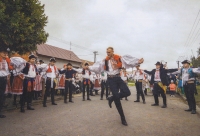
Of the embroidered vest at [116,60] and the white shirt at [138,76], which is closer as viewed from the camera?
the embroidered vest at [116,60]

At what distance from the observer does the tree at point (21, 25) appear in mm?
8719

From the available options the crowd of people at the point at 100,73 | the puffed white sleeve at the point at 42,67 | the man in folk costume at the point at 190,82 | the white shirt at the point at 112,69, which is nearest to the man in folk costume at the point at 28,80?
the crowd of people at the point at 100,73

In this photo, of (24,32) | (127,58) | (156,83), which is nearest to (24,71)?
(24,32)

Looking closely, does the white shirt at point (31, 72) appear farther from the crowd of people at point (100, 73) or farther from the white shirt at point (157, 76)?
the white shirt at point (157, 76)

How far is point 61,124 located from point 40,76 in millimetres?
6131

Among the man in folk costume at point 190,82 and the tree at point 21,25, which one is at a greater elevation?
the tree at point 21,25

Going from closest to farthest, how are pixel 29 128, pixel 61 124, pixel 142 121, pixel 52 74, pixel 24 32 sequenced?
pixel 29 128
pixel 61 124
pixel 142 121
pixel 52 74
pixel 24 32

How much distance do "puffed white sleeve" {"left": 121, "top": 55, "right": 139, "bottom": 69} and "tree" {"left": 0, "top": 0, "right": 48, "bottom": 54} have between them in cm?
648

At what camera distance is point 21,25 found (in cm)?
930

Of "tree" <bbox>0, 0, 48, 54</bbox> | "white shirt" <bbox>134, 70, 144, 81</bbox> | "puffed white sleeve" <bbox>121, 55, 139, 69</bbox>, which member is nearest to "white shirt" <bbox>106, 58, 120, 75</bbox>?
"puffed white sleeve" <bbox>121, 55, 139, 69</bbox>

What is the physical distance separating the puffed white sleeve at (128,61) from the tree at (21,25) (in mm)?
6480

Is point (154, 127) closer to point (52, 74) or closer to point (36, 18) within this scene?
point (52, 74)

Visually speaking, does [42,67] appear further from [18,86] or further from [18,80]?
[18,86]

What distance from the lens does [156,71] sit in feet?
28.9
